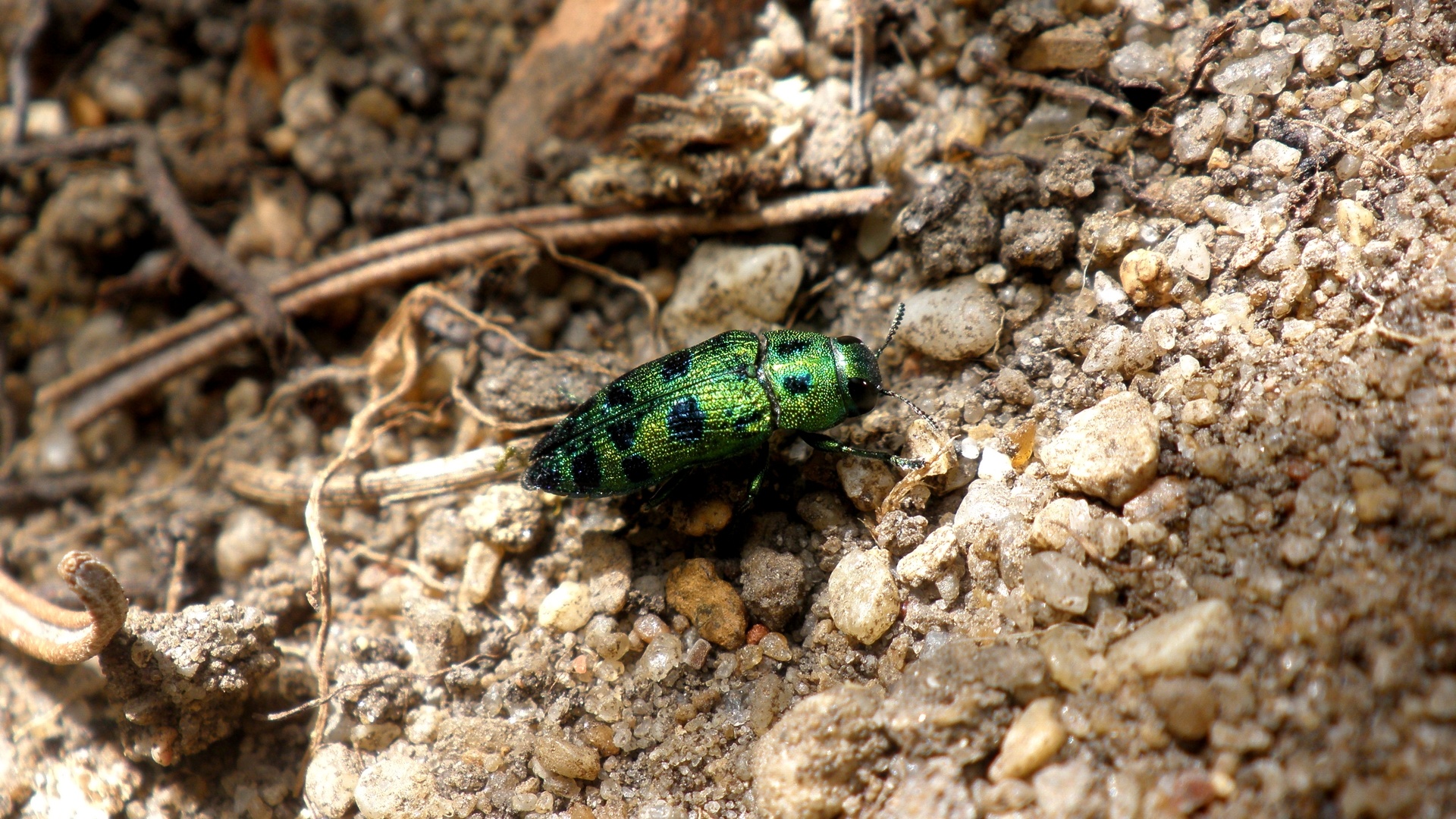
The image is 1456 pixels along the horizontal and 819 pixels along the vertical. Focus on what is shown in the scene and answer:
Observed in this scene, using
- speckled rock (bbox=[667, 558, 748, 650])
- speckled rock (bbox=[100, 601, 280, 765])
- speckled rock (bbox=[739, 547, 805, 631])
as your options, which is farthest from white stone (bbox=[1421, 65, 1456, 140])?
speckled rock (bbox=[100, 601, 280, 765])

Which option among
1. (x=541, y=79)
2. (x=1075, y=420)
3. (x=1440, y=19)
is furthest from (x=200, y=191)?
(x=1440, y=19)

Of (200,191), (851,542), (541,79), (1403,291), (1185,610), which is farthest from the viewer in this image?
(200,191)

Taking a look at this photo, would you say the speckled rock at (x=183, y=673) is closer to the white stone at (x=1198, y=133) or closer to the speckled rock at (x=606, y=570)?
the speckled rock at (x=606, y=570)

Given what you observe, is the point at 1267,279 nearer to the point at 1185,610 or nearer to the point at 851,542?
the point at 1185,610

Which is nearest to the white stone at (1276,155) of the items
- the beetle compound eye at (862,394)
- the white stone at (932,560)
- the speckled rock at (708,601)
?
the beetle compound eye at (862,394)

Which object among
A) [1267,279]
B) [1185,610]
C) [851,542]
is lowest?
[851,542]

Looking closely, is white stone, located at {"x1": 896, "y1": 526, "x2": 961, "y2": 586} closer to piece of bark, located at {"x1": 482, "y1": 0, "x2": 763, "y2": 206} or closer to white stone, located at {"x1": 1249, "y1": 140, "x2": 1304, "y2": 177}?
white stone, located at {"x1": 1249, "y1": 140, "x2": 1304, "y2": 177}

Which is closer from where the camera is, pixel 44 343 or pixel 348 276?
pixel 348 276
